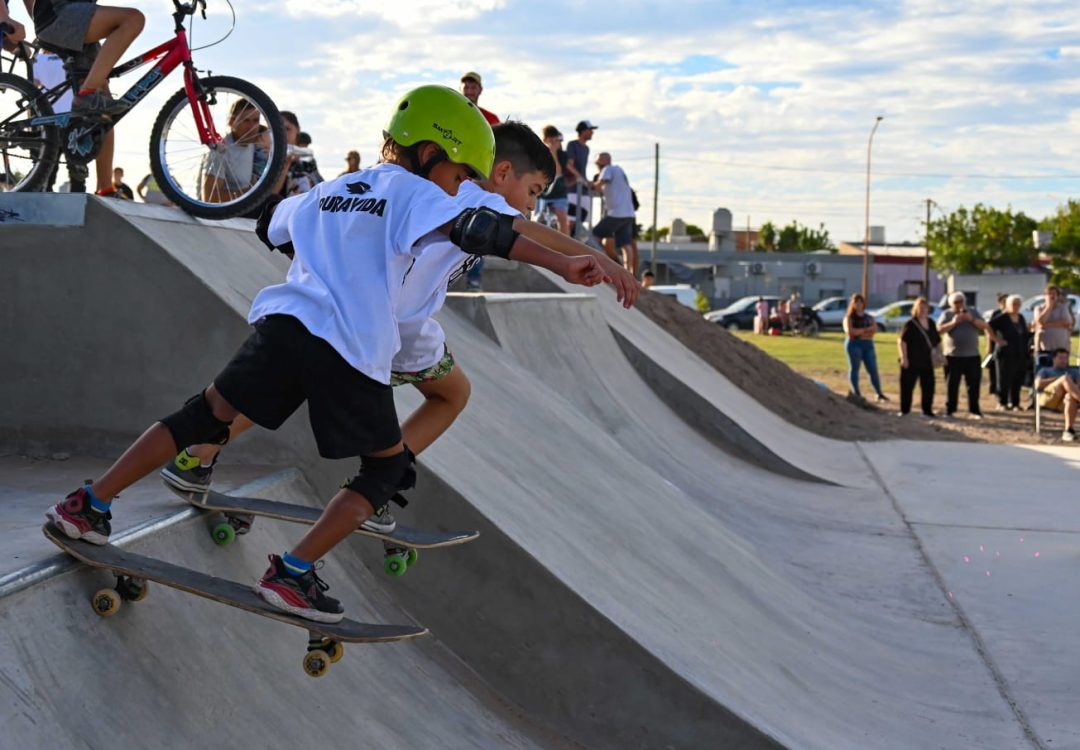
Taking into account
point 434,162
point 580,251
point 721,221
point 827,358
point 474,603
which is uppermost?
point 721,221

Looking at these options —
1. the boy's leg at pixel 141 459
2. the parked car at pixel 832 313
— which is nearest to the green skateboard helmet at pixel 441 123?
the boy's leg at pixel 141 459

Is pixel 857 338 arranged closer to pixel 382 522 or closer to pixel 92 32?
pixel 92 32

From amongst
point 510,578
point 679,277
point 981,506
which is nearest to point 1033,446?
point 981,506

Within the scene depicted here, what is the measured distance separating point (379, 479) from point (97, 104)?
340 cm

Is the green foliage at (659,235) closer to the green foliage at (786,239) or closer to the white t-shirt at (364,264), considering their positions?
the green foliage at (786,239)

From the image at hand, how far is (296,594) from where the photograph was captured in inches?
117

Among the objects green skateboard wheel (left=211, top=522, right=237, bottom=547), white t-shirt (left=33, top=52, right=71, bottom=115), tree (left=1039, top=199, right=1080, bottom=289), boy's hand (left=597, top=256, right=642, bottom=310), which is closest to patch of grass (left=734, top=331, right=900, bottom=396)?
white t-shirt (left=33, top=52, right=71, bottom=115)

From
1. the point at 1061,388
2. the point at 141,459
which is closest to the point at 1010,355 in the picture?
the point at 1061,388

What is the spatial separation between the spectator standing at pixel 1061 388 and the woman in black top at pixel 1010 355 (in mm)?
1712

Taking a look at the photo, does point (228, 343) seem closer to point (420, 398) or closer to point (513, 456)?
point (420, 398)

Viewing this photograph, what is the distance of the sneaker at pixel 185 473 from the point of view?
11.2 feet

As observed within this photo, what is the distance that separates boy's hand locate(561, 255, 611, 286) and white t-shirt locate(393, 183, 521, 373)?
23cm

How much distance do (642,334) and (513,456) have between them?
24.9 ft

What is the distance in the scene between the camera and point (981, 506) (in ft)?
29.5
